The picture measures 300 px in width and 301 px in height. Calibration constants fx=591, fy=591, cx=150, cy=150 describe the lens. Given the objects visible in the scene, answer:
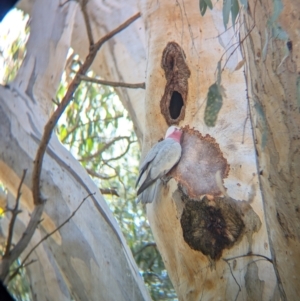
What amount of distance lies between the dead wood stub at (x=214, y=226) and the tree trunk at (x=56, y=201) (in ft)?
1.16

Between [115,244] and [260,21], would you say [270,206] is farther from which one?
[115,244]

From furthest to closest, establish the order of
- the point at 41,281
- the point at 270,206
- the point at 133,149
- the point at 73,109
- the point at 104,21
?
1. the point at 133,149
2. the point at 73,109
3. the point at 104,21
4. the point at 41,281
5. the point at 270,206

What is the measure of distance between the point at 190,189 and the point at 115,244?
0.39m

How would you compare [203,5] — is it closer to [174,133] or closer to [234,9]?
[234,9]

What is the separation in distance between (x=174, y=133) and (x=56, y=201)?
0.46 m

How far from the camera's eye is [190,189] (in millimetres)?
1689

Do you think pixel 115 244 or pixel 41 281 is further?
pixel 41 281

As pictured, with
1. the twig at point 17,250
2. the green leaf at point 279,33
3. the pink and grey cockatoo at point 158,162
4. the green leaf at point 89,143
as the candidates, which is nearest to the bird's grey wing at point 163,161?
the pink and grey cockatoo at point 158,162

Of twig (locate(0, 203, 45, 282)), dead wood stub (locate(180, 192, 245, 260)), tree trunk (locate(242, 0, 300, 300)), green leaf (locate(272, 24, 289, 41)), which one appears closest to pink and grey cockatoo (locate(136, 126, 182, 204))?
dead wood stub (locate(180, 192, 245, 260))

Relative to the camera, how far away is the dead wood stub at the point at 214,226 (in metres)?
1.61

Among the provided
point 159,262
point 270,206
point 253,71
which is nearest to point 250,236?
point 270,206

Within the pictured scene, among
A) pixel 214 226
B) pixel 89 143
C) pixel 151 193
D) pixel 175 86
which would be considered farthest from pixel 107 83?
pixel 89 143

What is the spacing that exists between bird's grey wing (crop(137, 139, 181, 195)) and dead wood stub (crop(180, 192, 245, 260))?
15 cm

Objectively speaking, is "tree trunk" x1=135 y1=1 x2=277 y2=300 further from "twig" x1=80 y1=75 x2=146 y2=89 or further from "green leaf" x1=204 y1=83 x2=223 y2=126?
"green leaf" x1=204 y1=83 x2=223 y2=126
